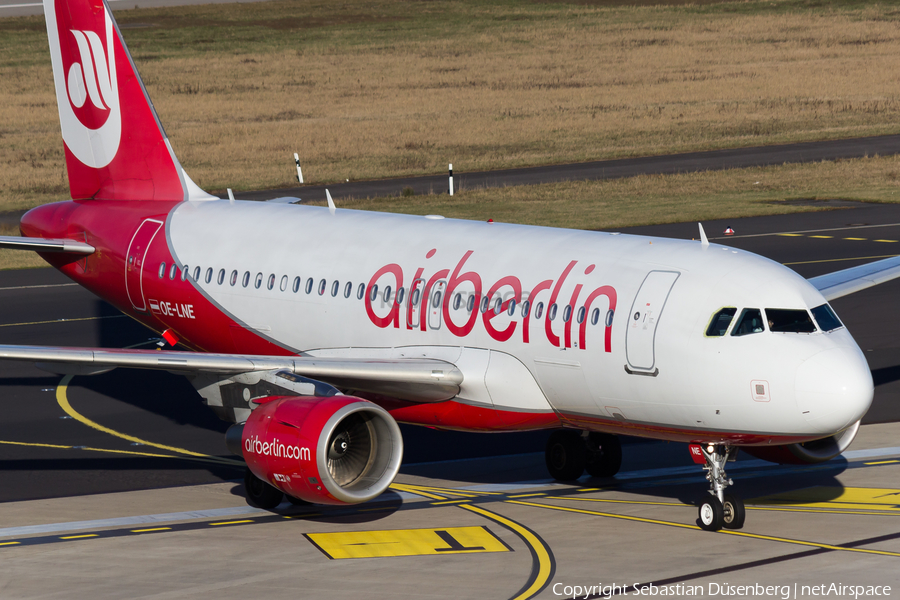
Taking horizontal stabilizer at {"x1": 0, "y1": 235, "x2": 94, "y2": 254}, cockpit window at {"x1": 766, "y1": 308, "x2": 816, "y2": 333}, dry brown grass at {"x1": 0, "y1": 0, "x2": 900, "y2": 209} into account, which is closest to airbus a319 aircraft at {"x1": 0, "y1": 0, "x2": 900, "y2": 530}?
cockpit window at {"x1": 766, "y1": 308, "x2": 816, "y2": 333}

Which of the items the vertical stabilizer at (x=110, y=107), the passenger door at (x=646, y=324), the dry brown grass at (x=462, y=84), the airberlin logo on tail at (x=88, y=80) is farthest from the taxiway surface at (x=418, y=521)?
the dry brown grass at (x=462, y=84)

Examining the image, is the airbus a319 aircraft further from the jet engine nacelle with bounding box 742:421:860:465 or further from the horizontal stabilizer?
the horizontal stabilizer

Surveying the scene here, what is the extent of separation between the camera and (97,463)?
25016mm

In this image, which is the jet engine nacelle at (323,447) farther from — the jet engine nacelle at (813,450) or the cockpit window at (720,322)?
the jet engine nacelle at (813,450)

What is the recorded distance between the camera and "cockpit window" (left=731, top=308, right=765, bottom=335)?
18.5 m

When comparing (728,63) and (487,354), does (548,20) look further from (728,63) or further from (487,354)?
(487,354)

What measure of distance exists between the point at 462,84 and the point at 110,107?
2995 inches

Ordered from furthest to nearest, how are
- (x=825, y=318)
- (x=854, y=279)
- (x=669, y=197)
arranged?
1. (x=669, y=197)
2. (x=854, y=279)
3. (x=825, y=318)

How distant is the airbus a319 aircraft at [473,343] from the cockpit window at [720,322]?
35 millimetres

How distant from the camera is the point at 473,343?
2158 cm

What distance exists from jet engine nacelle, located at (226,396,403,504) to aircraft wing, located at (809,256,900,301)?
9.81 meters

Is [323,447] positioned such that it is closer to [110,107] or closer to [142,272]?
[142,272]

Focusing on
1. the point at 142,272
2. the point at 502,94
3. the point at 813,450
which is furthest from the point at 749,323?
the point at 502,94

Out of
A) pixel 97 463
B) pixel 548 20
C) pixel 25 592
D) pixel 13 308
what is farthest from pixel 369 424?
pixel 548 20
